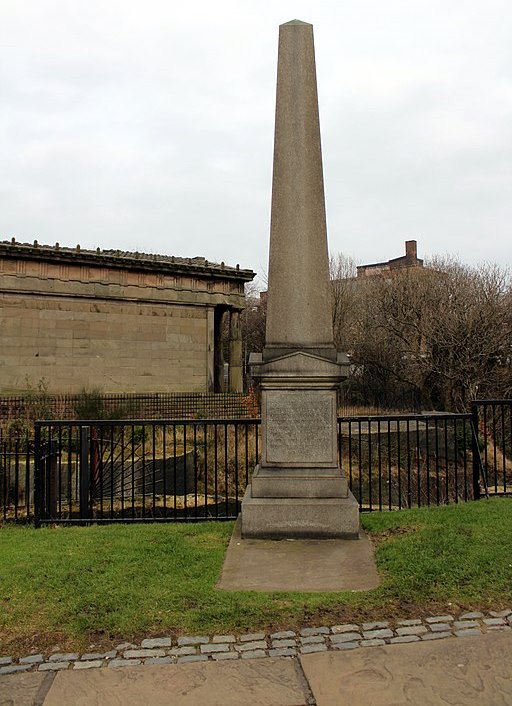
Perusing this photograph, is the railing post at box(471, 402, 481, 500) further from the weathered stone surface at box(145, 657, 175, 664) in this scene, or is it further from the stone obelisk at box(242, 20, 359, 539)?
the weathered stone surface at box(145, 657, 175, 664)

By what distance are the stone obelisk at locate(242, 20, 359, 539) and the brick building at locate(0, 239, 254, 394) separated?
48.7 feet

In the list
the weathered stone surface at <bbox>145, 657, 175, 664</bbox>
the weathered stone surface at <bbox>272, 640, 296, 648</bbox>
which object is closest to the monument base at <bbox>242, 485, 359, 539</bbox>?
the weathered stone surface at <bbox>272, 640, 296, 648</bbox>

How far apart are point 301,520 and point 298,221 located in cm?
319

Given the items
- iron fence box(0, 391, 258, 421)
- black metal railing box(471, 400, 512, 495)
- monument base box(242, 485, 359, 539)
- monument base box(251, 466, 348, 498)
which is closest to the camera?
monument base box(242, 485, 359, 539)

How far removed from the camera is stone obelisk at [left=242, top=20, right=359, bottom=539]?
212 inches

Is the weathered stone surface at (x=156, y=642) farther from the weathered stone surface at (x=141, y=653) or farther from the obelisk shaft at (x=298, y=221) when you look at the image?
the obelisk shaft at (x=298, y=221)

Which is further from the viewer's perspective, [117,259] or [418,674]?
[117,259]

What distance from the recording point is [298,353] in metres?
5.59

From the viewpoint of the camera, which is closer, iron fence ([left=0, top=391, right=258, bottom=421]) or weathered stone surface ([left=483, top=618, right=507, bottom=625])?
weathered stone surface ([left=483, top=618, right=507, bottom=625])

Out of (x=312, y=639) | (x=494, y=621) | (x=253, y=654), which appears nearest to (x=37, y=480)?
(x=253, y=654)

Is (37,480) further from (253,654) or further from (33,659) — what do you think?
(253,654)

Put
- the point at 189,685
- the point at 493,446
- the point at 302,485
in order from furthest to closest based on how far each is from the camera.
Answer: the point at 493,446 → the point at 302,485 → the point at 189,685

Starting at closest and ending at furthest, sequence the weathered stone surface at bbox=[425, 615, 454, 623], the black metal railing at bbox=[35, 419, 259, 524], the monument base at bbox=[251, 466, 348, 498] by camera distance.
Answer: the weathered stone surface at bbox=[425, 615, 454, 623], the monument base at bbox=[251, 466, 348, 498], the black metal railing at bbox=[35, 419, 259, 524]

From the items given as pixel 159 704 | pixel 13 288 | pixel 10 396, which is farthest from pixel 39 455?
pixel 13 288
